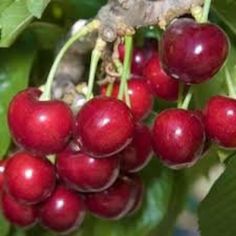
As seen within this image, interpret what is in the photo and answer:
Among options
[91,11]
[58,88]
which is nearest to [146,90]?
[58,88]

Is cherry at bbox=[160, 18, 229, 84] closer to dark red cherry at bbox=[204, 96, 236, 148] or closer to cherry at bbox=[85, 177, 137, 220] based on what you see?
dark red cherry at bbox=[204, 96, 236, 148]

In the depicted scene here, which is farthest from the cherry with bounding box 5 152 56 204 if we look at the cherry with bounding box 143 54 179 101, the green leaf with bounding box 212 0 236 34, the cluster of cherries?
the green leaf with bounding box 212 0 236 34

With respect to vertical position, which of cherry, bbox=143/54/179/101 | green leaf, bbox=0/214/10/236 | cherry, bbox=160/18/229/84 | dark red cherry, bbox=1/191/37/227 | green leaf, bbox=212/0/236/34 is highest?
cherry, bbox=160/18/229/84

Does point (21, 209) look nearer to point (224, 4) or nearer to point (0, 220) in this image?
point (0, 220)

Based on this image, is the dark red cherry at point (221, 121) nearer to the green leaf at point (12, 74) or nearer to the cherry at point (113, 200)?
the cherry at point (113, 200)

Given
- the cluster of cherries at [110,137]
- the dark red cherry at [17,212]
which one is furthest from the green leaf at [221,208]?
the dark red cherry at [17,212]

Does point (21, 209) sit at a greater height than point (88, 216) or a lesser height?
greater
